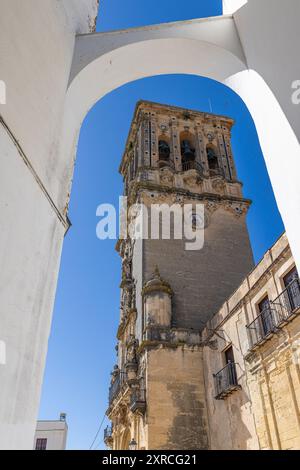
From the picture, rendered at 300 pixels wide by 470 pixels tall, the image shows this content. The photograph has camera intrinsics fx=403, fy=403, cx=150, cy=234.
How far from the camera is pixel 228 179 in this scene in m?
21.4

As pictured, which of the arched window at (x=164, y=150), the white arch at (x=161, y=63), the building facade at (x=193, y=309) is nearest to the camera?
the white arch at (x=161, y=63)

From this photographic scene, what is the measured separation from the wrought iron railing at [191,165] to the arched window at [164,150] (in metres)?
1.05

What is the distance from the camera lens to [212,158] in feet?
75.3

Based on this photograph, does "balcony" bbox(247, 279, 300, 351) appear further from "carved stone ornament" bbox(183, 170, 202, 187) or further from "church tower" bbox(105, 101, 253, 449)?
"carved stone ornament" bbox(183, 170, 202, 187)

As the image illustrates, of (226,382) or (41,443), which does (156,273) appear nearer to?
(226,382)

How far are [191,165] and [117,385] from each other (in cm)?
1165

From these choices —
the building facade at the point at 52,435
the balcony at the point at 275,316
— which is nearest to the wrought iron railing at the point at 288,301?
the balcony at the point at 275,316

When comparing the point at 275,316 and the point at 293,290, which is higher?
the point at 293,290

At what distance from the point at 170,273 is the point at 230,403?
625 cm

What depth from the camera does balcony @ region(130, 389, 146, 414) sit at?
43.6 feet

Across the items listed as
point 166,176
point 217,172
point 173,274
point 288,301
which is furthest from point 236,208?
point 288,301

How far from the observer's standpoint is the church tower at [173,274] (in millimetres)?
13481

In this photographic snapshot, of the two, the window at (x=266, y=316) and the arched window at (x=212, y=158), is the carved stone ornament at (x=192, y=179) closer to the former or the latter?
the arched window at (x=212, y=158)
